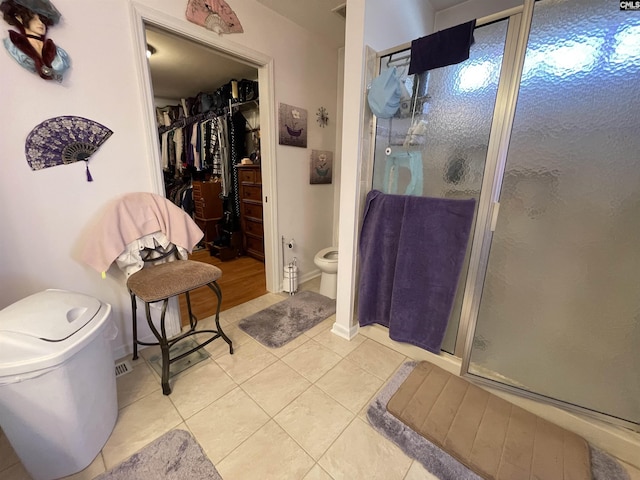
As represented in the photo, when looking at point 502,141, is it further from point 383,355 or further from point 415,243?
point 383,355

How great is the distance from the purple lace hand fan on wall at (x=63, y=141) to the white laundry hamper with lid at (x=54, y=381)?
0.72 m

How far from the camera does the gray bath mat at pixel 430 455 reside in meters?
1.06

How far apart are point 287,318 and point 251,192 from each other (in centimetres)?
178

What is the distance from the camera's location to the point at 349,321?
6.28 feet

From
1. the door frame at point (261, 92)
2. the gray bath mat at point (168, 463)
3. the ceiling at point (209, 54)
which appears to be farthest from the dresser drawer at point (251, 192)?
the gray bath mat at point (168, 463)

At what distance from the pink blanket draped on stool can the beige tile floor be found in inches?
30.2

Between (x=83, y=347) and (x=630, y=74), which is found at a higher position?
(x=630, y=74)

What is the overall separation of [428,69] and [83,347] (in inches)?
80.4

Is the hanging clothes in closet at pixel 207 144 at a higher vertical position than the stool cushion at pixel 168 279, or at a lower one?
higher

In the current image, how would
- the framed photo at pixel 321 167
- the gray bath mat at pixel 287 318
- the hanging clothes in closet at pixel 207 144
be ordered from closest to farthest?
the gray bath mat at pixel 287 318 → the framed photo at pixel 321 167 → the hanging clothes in closet at pixel 207 144

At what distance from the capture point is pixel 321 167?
2.81 m

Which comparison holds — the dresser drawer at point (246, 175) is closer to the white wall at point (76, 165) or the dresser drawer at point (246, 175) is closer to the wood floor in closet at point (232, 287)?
the wood floor in closet at point (232, 287)

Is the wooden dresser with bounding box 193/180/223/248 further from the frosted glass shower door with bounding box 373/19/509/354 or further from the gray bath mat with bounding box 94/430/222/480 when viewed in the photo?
the gray bath mat with bounding box 94/430/222/480

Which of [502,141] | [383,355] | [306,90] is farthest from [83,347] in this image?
[306,90]
